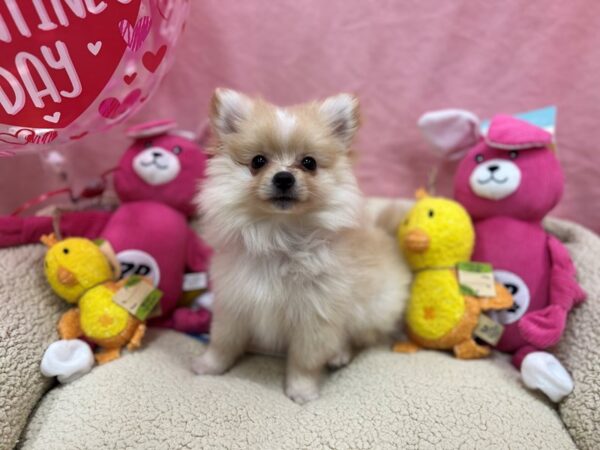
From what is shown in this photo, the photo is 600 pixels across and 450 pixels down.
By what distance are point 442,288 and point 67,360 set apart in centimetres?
135

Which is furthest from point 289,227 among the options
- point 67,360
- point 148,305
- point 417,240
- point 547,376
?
point 547,376

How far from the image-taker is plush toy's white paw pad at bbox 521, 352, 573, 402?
1.48 metres

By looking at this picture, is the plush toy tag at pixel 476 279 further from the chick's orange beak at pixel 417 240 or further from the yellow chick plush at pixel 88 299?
the yellow chick plush at pixel 88 299

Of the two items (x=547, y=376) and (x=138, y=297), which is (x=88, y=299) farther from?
(x=547, y=376)

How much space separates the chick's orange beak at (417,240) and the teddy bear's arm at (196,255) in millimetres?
888

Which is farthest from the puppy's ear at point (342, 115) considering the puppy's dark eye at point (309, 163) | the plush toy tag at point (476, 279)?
the plush toy tag at point (476, 279)

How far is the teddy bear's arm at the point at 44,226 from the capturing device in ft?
5.63

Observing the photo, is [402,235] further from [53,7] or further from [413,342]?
[53,7]

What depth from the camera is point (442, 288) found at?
67.7 inches

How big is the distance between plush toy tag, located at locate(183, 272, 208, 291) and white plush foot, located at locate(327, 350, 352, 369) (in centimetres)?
66

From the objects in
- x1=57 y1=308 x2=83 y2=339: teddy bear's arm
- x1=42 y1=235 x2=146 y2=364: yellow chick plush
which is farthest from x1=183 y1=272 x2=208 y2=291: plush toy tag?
x1=57 y1=308 x2=83 y2=339: teddy bear's arm

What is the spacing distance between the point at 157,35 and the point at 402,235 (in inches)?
46.0

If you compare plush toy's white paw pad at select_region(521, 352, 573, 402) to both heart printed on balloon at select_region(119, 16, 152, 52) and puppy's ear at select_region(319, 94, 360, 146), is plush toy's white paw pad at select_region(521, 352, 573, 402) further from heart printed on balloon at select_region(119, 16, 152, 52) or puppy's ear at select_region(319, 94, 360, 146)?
heart printed on balloon at select_region(119, 16, 152, 52)

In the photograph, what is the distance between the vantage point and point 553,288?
66.3 inches
